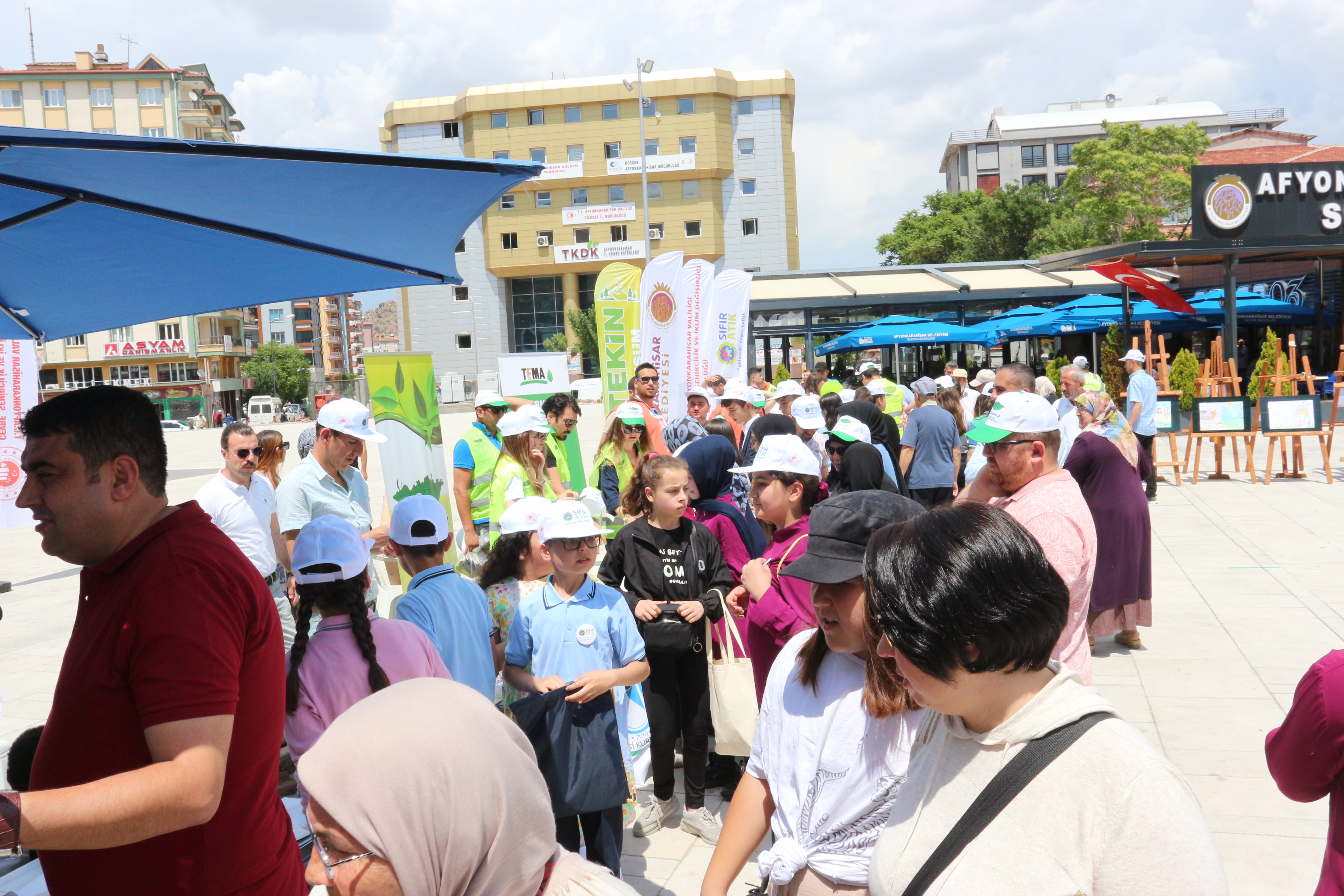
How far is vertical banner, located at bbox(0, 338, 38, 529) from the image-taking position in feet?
29.7

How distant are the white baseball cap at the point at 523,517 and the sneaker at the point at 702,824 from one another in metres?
1.58

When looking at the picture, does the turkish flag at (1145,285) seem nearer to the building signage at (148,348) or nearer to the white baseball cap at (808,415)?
the white baseball cap at (808,415)

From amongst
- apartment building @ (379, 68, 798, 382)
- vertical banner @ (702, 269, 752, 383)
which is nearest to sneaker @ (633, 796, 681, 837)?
vertical banner @ (702, 269, 752, 383)

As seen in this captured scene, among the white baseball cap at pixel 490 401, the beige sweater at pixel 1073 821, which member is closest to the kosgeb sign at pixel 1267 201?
the white baseball cap at pixel 490 401

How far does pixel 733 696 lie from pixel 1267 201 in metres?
20.7

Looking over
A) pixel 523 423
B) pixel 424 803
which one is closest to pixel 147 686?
pixel 424 803

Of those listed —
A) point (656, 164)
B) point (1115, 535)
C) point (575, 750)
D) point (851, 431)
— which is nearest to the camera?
point (575, 750)

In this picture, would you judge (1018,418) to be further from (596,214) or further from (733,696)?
(596,214)

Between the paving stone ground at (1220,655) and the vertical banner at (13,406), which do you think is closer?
the paving stone ground at (1220,655)

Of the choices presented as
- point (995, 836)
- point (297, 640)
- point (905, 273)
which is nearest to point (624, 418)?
point (297, 640)

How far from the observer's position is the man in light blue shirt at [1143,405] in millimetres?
12562

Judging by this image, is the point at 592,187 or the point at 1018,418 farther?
the point at 592,187

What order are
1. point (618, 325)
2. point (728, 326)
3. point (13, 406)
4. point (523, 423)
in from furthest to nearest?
point (728, 326), point (618, 325), point (13, 406), point (523, 423)

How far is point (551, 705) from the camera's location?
327 centimetres
